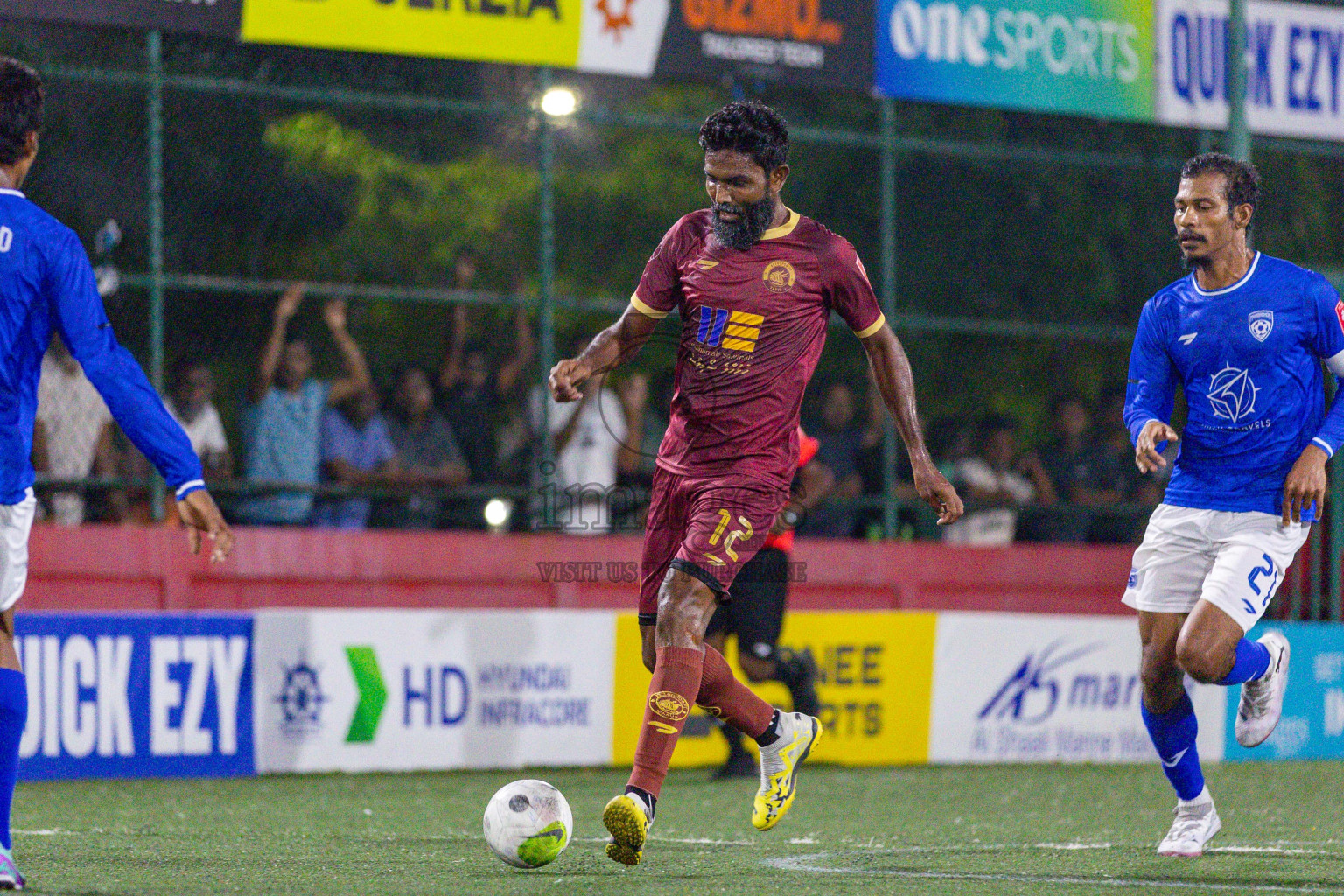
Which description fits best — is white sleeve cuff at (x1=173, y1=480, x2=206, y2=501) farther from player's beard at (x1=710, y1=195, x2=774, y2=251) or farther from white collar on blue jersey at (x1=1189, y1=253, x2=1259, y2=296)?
white collar on blue jersey at (x1=1189, y1=253, x2=1259, y2=296)

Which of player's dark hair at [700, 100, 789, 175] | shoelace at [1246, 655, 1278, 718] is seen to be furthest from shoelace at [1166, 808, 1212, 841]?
player's dark hair at [700, 100, 789, 175]

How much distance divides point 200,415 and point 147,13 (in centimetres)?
236

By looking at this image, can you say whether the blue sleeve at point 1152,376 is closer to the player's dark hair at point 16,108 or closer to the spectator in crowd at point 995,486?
the player's dark hair at point 16,108

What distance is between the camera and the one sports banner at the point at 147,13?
11109 millimetres

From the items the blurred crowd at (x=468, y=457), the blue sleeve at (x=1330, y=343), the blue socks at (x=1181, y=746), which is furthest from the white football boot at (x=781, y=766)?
the blurred crowd at (x=468, y=457)

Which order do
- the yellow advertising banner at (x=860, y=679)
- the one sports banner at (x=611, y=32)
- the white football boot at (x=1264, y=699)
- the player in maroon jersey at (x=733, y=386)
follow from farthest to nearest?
the one sports banner at (x=611, y=32)
the yellow advertising banner at (x=860, y=679)
the white football boot at (x=1264, y=699)
the player in maroon jersey at (x=733, y=386)

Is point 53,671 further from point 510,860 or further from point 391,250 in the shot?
point 391,250

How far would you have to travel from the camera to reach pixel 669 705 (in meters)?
6.14

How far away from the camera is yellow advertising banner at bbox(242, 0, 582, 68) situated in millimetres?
11664

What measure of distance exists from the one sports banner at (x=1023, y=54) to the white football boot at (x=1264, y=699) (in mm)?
7152

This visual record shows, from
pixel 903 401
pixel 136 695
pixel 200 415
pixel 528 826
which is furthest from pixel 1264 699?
pixel 200 415

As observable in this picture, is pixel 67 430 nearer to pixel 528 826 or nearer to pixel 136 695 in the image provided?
pixel 136 695

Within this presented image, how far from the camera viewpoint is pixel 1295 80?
1490 centimetres

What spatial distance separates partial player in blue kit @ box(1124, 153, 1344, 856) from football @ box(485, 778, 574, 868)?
2.22m
